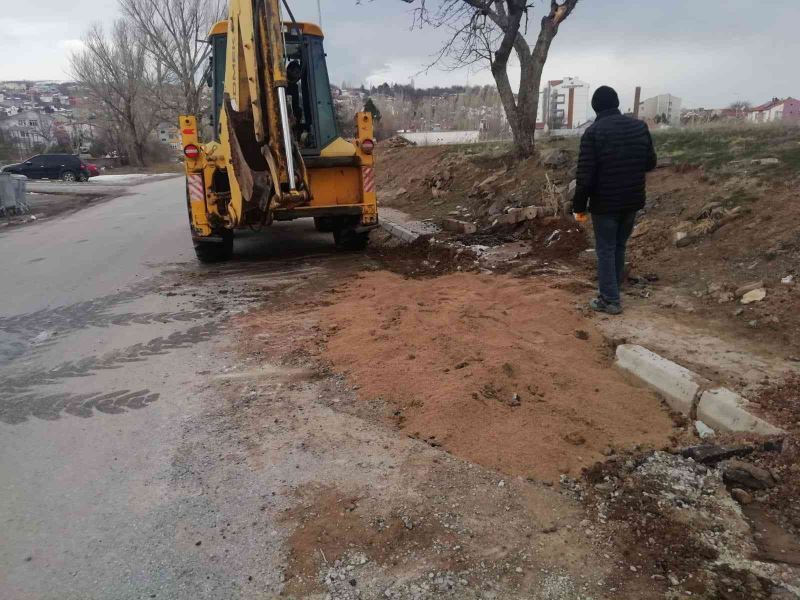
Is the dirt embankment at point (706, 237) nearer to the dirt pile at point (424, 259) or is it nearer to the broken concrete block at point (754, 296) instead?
the broken concrete block at point (754, 296)

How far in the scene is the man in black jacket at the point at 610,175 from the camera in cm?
542

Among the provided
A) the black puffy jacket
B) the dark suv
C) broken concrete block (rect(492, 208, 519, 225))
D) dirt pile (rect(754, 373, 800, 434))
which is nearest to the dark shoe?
the black puffy jacket

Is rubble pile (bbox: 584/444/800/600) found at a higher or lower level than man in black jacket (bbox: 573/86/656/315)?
lower

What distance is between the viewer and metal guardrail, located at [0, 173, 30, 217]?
1758 centimetres

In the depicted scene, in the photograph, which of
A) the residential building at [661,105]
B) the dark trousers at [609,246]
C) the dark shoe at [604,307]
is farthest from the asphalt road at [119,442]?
the residential building at [661,105]

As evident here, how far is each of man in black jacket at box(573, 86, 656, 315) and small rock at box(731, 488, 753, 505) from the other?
279 centimetres

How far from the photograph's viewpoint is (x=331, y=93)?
9234 millimetres

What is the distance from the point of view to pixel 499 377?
4.13 m

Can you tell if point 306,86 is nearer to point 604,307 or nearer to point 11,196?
point 604,307

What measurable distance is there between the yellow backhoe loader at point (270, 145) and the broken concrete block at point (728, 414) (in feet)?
16.3

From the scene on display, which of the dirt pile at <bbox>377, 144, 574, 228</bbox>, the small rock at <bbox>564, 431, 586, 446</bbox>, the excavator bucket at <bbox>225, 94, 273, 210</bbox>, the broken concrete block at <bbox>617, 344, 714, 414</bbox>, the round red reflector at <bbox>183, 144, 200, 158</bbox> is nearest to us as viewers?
the small rock at <bbox>564, 431, 586, 446</bbox>

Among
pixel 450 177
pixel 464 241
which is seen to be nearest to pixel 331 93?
pixel 464 241

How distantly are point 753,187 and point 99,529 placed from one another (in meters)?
7.80

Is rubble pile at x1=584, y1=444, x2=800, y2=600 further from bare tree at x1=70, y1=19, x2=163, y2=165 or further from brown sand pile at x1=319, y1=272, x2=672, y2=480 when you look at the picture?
bare tree at x1=70, y1=19, x2=163, y2=165
